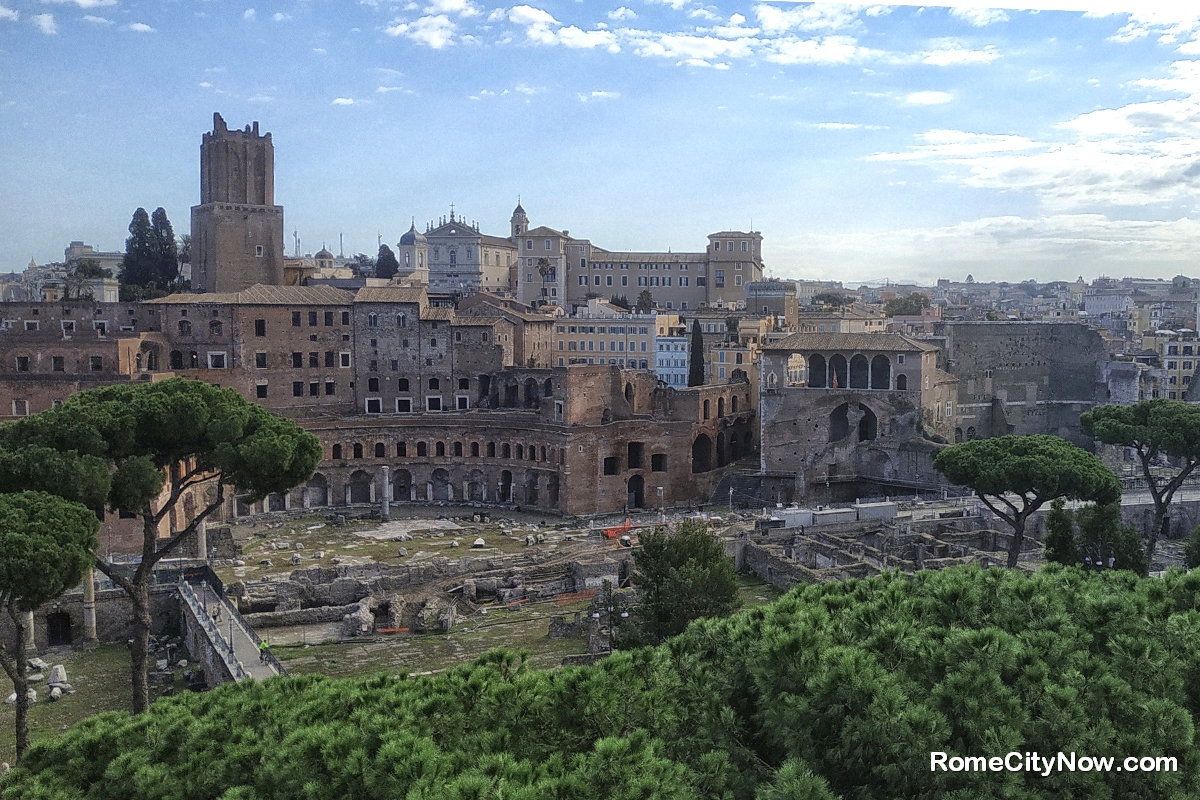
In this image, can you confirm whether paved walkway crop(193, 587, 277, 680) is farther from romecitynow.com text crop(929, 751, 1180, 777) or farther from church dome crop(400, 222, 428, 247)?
church dome crop(400, 222, 428, 247)

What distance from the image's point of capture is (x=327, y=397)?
54406 mm

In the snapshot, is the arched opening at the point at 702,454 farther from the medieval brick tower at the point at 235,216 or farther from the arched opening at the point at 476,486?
the medieval brick tower at the point at 235,216

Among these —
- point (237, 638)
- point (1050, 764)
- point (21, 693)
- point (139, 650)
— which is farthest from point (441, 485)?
point (1050, 764)

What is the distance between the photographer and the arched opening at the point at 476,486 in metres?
51.8

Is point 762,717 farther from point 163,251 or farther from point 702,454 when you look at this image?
point 163,251

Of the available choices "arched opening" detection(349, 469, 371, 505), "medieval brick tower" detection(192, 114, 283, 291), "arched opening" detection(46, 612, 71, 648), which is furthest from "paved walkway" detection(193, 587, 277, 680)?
"medieval brick tower" detection(192, 114, 283, 291)

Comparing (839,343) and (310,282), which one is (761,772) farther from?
(310,282)

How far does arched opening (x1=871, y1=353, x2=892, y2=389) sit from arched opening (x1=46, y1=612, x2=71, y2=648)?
1406 inches

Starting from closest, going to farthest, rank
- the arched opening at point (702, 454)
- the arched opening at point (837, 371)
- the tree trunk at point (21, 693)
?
1. the tree trunk at point (21, 693)
2. the arched opening at point (837, 371)
3. the arched opening at point (702, 454)

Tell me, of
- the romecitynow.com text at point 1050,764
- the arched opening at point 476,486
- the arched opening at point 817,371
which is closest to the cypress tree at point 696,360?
the arched opening at point 817,371

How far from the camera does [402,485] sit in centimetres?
5209

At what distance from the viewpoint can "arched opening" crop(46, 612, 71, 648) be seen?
28438 millimetres

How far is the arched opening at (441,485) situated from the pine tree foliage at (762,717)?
39.4 m

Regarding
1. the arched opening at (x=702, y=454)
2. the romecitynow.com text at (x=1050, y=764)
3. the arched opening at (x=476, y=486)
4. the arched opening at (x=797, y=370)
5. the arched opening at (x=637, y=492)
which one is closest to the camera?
the romecitynow.com text at (x=1050, y=764)
